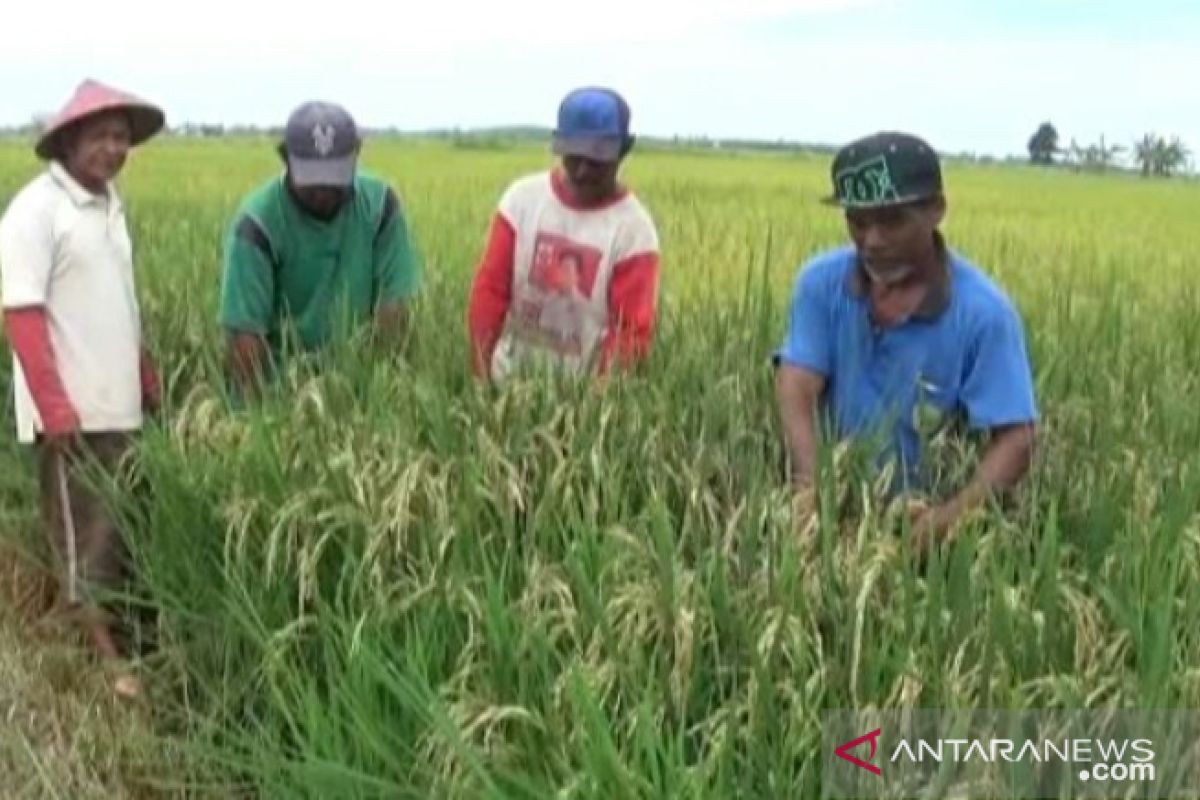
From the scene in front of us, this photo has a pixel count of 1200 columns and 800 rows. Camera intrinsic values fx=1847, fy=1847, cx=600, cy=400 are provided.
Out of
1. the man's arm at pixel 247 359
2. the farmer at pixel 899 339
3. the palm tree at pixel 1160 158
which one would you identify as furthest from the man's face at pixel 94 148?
the palm tree at pixel 1160 158

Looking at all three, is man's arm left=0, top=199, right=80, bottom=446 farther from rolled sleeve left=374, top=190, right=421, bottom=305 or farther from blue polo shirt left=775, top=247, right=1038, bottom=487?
blue polo shirt left=775, top=247, right=1038, bottom=487

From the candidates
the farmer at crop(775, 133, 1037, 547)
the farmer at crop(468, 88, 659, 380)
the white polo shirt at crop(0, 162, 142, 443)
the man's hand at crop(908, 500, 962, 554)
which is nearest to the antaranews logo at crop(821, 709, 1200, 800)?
the man's hand at crop(908, 500, 962, 554)

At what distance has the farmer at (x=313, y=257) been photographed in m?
4.19

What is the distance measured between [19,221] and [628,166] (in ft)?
39.1

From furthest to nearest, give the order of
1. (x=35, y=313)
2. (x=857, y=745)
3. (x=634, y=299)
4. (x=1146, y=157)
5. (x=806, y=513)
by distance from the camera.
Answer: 1. (x=1146, y=157)
2. (x=634, y=299)
3. (x=35, y=313)
4. (x=806, y=513)
5. (x=857, y=745)

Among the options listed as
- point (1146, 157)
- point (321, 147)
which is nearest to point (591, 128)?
point (321, 147)

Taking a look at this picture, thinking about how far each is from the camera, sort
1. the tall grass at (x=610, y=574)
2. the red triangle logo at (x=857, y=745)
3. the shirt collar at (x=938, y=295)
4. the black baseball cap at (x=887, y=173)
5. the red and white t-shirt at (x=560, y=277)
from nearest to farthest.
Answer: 1. the red triangle logo at (x=857, y=745)
2. the tall grass at (x=610, y=574)
3. the black baseball cap at (x=887, y=173)
4. the shirt collar at (x=938, y=295)
5. the red and white t-shirt at (x=560, y=277)

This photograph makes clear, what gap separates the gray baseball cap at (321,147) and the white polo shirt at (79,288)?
17.6 inches

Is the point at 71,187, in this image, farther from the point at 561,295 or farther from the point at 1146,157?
the point at 1146,157

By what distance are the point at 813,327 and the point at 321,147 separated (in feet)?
4.19

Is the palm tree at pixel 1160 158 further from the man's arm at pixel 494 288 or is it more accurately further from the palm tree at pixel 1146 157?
the man's arm at pixel 494 288

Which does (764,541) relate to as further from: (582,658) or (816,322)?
(816,322)

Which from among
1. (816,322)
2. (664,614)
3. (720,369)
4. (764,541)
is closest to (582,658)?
(664,614)

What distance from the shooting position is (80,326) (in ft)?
13.7
